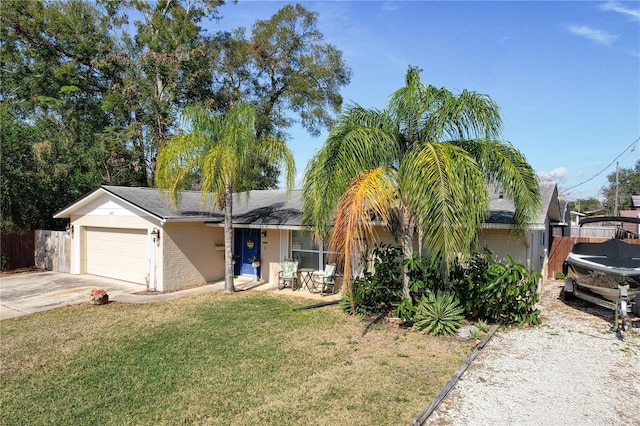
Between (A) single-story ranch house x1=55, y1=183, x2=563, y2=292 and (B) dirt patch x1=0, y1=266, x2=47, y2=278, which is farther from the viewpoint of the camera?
(B) dirt patch x1=0, y1=266, x2=47, y2=278

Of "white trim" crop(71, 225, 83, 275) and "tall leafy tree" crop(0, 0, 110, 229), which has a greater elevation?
"tall leafy tree" crop(0, 0, 110, 229)

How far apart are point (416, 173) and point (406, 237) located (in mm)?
1799

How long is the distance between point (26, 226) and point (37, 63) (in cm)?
979

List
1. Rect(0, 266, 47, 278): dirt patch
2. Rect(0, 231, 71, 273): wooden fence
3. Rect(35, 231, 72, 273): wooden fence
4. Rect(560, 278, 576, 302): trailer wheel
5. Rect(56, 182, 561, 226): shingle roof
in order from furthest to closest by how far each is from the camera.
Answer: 1. Rect(0, 231, 71, 273): wooden fence
2. Rect(35, 231, 72, 273): wooden fence
3. Rect(0, 266, 47, 278): dirt patch
4. Rect(56, 182, 561, 226): shingle roof
5. Rect(560, 278, 576, 302): trailer wheel

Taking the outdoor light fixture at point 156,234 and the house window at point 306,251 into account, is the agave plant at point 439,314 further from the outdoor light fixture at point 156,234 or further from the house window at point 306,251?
the outdoor light fixture at point 156,234

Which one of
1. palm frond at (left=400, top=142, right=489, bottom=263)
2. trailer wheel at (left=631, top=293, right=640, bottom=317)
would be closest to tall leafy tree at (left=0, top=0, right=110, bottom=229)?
palm frond at (left=400, top=142, right=489, bottom=263)

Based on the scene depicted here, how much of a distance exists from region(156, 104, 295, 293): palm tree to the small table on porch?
124 inches

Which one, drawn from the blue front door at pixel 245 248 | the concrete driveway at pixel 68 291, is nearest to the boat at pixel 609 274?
the concrete driveway at pixel 68 291

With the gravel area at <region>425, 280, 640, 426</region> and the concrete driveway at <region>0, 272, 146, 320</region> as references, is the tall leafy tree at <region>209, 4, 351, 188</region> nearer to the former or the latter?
the concrete driveway at <region>0, 272, 146, 320</region>

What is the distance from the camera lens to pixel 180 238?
12844mm

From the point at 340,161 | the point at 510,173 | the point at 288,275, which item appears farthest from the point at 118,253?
the point at 510,173

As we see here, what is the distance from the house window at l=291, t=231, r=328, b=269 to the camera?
12.5 m

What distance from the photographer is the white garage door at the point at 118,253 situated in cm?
1359

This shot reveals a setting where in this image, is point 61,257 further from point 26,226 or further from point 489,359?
point 489,359
